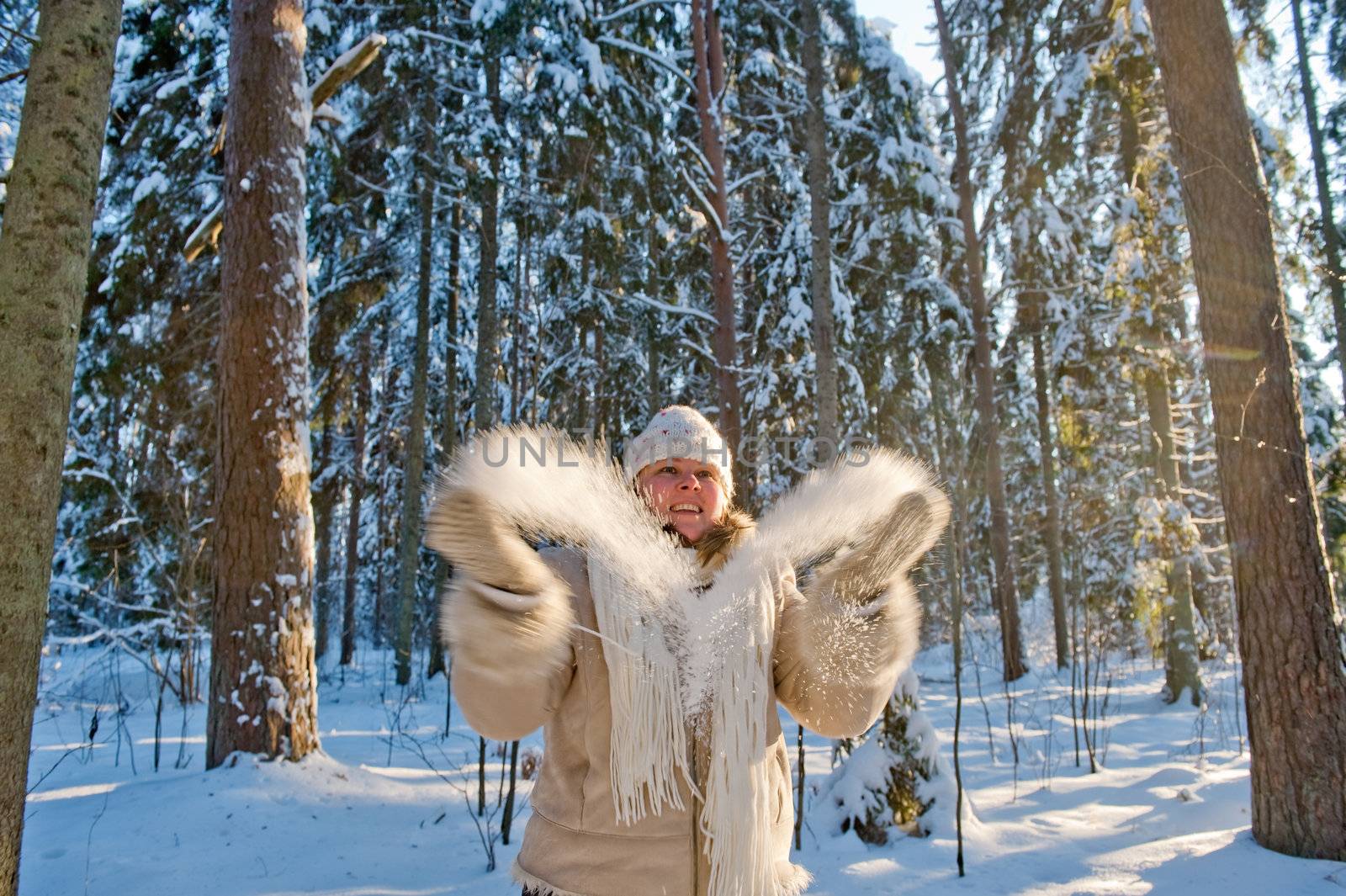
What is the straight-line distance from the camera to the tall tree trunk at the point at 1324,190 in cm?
936

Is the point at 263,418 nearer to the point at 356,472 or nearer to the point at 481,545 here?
the point at 481,545

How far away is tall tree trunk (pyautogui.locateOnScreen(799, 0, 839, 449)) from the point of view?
25.2 ft

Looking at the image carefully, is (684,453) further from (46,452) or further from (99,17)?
(99,17)

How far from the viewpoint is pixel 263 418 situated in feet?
15.4

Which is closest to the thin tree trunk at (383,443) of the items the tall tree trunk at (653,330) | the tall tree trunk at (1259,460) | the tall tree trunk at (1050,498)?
the tall tree trunk at (653,330)

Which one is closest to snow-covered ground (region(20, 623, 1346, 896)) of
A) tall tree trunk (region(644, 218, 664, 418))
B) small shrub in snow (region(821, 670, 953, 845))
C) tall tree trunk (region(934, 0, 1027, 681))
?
small shrub in snow (region(821, 670, 953, 845))

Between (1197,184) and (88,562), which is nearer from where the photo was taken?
(1197,184)

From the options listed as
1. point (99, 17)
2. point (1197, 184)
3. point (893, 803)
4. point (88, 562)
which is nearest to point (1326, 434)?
point (1197, 184)

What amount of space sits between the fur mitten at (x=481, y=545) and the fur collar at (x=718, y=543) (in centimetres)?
40

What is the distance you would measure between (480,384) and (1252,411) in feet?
27.6

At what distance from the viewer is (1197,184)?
14.7ft

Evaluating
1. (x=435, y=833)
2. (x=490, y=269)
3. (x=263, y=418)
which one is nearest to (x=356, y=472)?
(x=490, y=269)

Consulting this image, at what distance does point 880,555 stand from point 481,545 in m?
0.88

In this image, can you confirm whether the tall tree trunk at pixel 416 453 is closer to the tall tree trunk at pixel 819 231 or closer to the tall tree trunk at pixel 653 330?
the tall tree trunk at pixel 653 330
